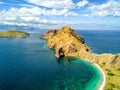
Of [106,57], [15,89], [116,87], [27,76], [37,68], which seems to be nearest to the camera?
[15,89]

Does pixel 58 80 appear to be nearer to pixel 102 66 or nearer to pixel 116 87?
pixel 116 87

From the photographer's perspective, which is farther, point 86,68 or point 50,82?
point 86,68

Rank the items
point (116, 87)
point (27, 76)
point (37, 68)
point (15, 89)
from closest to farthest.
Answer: point (15, 89) → point (116, 87) → point (27, 76) → point (37, 68)

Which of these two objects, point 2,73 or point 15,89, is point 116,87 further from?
point 2,73

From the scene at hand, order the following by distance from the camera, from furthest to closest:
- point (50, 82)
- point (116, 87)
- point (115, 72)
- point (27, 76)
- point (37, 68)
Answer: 1. point (37, 68)
2. point (115, 72)
3. point (27, 76)
4. point (50, 82)
5. point (116, 87)

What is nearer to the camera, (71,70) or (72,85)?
(72,85)

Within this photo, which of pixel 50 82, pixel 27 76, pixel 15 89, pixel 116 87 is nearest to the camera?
pixel 15 89

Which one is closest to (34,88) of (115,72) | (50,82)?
(50,82)

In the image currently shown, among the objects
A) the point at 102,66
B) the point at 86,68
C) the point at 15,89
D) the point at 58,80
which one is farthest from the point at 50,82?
the point at 102,66
